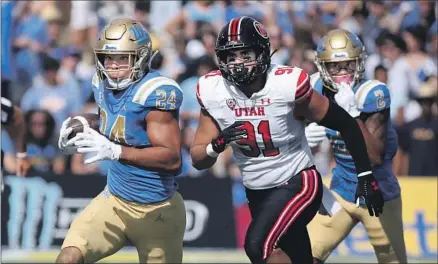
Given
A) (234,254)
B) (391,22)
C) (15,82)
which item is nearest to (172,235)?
(234,254)

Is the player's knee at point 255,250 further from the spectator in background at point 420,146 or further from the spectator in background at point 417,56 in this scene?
the spectator in background at point 417,56

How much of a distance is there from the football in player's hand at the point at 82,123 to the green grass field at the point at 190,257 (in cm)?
351

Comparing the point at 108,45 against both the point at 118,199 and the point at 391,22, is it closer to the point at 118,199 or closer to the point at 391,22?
the point at 118,199

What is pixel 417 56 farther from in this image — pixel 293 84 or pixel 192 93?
pixel 293 84

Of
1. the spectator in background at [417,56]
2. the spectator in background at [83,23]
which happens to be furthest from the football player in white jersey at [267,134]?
the spectator in background at [83,23]

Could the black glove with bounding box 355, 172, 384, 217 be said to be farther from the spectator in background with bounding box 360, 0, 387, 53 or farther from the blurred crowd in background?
the spectator in background with bounding box 360, 0, 387, 53

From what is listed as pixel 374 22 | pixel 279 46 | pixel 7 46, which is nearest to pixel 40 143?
pixel 7 46

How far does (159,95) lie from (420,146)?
19.7 ft

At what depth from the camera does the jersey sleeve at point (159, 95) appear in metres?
5.40

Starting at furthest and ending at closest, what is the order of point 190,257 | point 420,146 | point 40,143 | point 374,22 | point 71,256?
point 374,22 < point 420,146 < point 40,143 < point 190,257 < point 71,256

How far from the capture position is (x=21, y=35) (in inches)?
449

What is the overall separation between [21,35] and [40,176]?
2417 millimetres

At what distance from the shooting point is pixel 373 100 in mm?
6270

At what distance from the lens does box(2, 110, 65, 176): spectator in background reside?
Result: 10.4 m
